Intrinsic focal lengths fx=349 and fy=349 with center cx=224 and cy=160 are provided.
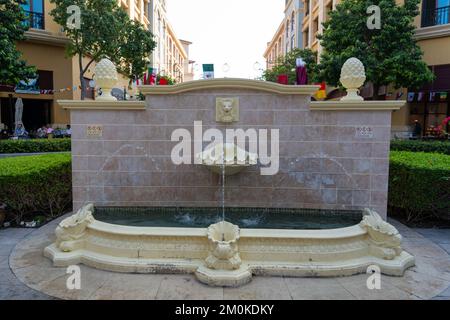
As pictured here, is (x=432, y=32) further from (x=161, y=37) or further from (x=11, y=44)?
(x=161, y=37)

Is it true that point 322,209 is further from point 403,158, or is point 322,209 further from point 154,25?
point 154,25

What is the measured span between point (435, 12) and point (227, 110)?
20.0 m

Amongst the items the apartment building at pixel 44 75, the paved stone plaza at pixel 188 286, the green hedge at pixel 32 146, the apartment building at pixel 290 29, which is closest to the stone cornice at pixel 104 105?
the paved stone plaza at pixel 188 286

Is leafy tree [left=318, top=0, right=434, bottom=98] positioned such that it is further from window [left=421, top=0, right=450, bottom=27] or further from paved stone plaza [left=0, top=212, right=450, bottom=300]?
paved stone plaza [left=0, top=212, right=450, bottom=300]

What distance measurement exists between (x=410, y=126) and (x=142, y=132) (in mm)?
19835

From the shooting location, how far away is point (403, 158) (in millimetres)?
8703

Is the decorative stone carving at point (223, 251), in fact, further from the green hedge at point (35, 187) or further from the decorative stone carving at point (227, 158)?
the green hedge at point (35, 187)

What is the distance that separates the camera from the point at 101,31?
2002cm

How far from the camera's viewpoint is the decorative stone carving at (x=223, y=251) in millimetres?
4746

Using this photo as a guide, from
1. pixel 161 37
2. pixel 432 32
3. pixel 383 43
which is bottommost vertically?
pixel 383 43

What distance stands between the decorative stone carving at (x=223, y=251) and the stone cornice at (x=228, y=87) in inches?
143

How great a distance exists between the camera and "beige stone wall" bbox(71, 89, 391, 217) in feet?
24.7

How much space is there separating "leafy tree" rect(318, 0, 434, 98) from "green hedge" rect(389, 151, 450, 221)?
11895mm

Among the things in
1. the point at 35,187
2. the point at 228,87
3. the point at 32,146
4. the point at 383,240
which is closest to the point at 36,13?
the point at 32,146
